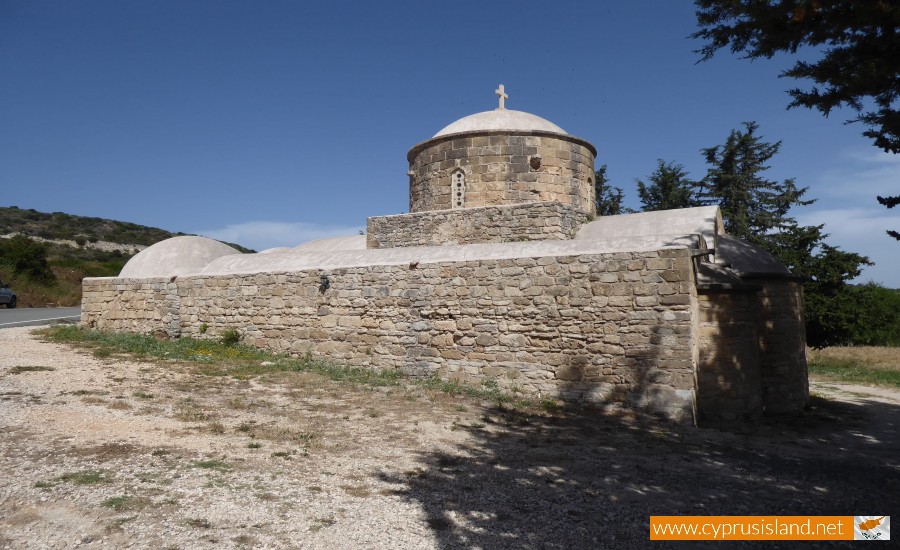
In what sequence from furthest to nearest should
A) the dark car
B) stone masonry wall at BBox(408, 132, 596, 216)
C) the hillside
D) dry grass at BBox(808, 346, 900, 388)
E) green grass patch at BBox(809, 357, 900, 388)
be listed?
the hillside, the dark car, dry grass at BBox(808, 346, 900, 388), green grass patch at BBox(809, 357, 900, 388), stone masonry wall at BBox(408, 132, 596, 216)

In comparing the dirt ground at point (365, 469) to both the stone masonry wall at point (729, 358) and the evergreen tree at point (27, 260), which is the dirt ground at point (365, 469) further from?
the evergreen tree at point (27, 260)

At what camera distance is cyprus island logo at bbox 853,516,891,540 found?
402 centimetres

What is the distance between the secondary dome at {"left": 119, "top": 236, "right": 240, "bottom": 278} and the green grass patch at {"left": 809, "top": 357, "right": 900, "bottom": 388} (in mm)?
17031

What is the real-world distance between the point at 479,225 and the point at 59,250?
45370mm

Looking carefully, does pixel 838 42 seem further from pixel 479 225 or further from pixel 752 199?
pixel 752 199

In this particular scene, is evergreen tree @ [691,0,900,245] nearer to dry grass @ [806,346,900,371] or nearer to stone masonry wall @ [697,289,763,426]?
stone masonry wall @ [697,289,763,426]

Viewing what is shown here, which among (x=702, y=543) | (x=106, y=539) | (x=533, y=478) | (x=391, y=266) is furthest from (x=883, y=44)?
(x=391, y=266)

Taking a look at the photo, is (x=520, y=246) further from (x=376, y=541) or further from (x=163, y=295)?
(x=163, y=295)

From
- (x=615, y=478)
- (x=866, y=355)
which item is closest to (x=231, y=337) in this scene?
(x=615, y=478)

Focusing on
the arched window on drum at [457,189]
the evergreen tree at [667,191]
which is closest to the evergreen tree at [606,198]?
the evergreen tree at [667,191]

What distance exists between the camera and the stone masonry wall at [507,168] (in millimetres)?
12281

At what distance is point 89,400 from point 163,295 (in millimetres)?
6332

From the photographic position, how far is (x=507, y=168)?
1230 cm

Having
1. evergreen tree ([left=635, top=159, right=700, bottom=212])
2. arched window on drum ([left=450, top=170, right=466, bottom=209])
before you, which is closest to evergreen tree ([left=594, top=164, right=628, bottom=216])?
evergreen tree ([left=635, top=159, right=700, bottom=212])
